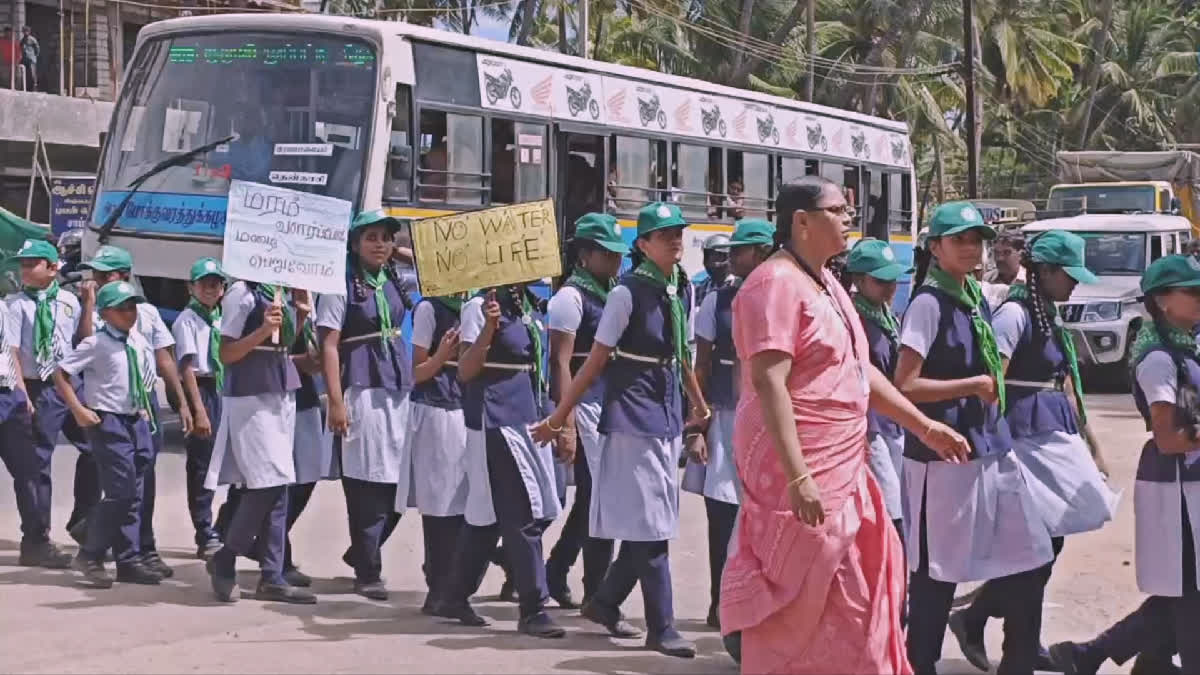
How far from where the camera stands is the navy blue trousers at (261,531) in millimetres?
7992

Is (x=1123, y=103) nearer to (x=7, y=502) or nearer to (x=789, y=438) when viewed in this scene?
(x=7, y=502)

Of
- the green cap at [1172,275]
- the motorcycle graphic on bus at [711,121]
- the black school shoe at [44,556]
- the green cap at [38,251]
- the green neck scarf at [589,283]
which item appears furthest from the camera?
the motorcycle graphic on bus at [711,121]

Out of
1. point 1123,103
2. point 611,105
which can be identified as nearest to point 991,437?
point 611,105

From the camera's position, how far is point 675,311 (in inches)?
281

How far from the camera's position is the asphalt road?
6.82 meters

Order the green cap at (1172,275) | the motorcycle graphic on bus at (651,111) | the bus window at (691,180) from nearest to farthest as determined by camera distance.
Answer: the green cap at (1172,275) < the motorcycle graphic on bus at (651,111) < the bus window at (691,180)

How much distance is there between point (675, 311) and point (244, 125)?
7.76m

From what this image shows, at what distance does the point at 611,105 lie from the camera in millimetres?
17141

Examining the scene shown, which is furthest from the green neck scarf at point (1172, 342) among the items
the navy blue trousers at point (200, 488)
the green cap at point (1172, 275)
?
the navy blue trousers at point (200, 488)

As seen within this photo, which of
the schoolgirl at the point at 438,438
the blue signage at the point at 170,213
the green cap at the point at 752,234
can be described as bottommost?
the schoolgirl at the point at 438,438

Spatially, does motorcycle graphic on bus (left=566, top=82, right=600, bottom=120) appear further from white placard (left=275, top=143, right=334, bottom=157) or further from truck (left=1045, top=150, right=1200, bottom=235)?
truck (left=1045, top=150, right=1200, bottom=235)

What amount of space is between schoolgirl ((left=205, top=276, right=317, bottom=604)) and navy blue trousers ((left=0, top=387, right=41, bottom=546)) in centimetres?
135

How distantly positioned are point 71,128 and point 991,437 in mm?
24040

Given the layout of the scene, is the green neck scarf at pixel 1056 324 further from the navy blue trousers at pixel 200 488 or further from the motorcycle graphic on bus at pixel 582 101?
the motorcycle graphic on bus at pixel 582 101
